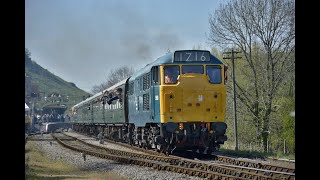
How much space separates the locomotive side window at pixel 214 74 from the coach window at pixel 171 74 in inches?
45.3

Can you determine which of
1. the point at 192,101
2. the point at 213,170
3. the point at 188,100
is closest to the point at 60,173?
the point at 213,170

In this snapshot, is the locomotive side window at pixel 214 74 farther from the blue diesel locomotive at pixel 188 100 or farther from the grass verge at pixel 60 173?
the grass verge at pixel 60 173

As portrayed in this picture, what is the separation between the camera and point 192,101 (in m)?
16.0

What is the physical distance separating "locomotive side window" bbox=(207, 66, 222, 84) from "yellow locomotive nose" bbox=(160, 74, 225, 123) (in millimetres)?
197

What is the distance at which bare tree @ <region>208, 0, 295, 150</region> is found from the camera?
2884 centimetres

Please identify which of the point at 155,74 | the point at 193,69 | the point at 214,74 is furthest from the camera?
the point at 155,74

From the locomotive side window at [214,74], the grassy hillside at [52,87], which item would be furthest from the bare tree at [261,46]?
the grassy hillside at [52,87]

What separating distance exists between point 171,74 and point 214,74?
5.12 feet

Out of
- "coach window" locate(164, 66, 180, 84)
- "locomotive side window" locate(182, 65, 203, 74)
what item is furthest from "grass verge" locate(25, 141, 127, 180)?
"locomotive side window" locate(182, 65, 203, 74)

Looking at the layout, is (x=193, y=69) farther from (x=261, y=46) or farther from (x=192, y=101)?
(x=261, y=46)
